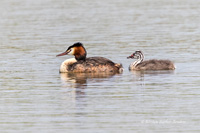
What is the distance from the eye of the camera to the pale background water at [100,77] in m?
13.2

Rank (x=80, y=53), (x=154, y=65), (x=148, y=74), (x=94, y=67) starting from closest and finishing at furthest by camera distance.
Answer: (x=148, y=74) < (x=94, y=67) < (x=154, y=65) < (x=80, y=53)

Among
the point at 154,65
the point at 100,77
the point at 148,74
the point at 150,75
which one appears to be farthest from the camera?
the point at 154,65

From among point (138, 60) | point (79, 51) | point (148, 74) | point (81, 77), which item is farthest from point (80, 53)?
point (148, 74)

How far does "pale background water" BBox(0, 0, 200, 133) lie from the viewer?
1316 centimetres

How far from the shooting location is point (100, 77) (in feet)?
63.9

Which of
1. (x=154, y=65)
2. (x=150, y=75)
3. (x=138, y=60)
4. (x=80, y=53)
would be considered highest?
(x=80, y=53)

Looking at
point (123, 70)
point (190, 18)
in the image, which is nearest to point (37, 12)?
point (190, 18)

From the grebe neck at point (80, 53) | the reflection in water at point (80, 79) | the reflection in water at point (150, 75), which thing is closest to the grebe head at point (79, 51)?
the grebe neck at point (80, 53)

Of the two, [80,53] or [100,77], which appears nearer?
[100,77]

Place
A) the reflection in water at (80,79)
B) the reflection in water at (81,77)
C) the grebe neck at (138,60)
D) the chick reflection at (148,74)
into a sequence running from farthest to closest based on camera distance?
the grebe neck at (138,60), the chick reflection at (148,74), the reflection in water at (81,77), the reflection in water at (80,79)

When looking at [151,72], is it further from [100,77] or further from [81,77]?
[81,77]

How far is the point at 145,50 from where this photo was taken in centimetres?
2494

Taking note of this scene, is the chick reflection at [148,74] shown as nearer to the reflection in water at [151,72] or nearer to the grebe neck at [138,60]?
the reflection in water at [151,72]

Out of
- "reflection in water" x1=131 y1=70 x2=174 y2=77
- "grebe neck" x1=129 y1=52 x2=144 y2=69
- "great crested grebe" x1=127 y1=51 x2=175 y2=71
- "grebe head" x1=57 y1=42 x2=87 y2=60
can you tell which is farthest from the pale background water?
Answer: "grebe head" x1=57 y1=42 x2=87 y2=60
